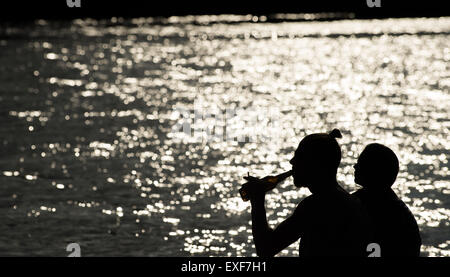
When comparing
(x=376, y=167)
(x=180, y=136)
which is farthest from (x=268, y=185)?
(x=180, y=136)

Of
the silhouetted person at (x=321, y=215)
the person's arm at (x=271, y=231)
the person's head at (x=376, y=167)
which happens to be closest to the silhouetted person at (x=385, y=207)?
the person's head at (x=376, y=167)

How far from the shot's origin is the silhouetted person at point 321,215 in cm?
480

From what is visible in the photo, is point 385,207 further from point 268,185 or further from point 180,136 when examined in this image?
point 180,136

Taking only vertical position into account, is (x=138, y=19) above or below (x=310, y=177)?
above

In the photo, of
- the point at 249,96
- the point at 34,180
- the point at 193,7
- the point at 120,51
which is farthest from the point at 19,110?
the point at 193,7

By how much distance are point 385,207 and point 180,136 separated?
17.0 metres

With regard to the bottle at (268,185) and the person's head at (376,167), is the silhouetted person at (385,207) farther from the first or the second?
the bottle at (268,185)

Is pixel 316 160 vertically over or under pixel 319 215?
over

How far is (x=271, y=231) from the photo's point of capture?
493cm

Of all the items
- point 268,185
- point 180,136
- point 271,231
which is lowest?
point 271,231

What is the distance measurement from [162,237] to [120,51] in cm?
4199

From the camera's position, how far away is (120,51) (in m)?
53.8

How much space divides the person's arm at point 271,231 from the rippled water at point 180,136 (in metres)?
6.71
